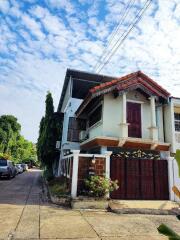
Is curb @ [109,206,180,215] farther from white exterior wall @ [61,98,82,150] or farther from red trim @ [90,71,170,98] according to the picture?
white exterior wall @ [61,98,82,150]

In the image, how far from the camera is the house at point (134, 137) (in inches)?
383

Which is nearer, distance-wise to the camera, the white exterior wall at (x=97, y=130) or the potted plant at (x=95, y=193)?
the potted plant at (x=95, y=193)

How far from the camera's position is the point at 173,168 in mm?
10227

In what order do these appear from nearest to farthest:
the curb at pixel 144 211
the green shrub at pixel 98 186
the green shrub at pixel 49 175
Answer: the curb at pixel 144 211 < the green shrub at pixel 98 186 < the green shrub at pixel 49 175

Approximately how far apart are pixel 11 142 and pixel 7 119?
5836mm

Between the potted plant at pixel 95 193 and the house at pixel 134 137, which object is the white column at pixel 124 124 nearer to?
the house at pixel 134 137

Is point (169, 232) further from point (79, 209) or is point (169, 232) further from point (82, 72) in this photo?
point (82, 72)

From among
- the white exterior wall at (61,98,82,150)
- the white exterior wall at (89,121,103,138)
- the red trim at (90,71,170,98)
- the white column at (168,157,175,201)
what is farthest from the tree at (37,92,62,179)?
the white column at (168,157,175,201)

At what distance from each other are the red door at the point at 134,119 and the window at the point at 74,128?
17.2 feet

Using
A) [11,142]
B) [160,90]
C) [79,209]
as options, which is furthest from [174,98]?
[11,142]

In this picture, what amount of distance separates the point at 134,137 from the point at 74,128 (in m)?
5.87

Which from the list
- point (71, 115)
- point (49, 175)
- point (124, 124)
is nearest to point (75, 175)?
point (124, 124)

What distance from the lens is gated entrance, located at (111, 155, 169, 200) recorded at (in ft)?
31.7

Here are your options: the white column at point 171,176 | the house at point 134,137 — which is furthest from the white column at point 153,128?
the white column at point 171,176
